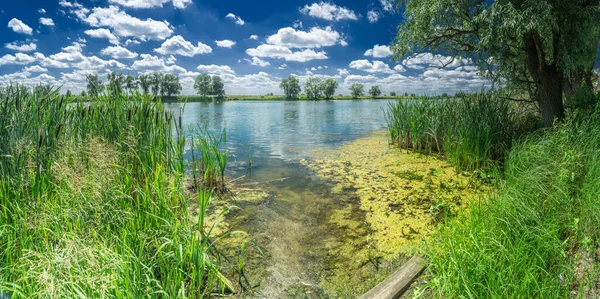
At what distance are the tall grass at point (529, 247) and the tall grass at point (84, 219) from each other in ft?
7.22

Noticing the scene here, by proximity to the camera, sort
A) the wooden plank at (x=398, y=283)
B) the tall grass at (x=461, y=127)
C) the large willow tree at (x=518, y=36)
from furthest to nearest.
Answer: the tall grass at (x=461, y=127), the large willow tree at (x=518, y=36), the wooden plank at (x=398, y=283)

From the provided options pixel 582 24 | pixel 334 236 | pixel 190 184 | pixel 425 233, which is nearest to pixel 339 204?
pixel 334 236

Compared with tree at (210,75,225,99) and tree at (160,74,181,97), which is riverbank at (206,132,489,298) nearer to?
tree at (160,74,181,97)

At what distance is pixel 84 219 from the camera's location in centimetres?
256

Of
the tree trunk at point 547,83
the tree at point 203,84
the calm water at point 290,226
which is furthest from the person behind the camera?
the tree at point 203,84

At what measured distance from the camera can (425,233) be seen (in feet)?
13.3

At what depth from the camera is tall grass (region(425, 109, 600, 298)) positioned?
90.1 inches

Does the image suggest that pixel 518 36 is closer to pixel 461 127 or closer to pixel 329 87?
pixel 461 127

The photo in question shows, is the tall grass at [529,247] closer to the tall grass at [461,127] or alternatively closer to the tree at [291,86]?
the tall grass at [461,127]

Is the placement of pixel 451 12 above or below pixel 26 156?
above

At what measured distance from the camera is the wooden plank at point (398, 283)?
265 centimetres

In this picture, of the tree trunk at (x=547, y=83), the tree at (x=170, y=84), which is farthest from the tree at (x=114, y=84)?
the tree at (x=170, y=84)

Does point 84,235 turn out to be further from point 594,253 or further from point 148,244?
point 594,253

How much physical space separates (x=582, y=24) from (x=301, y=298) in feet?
28.6
